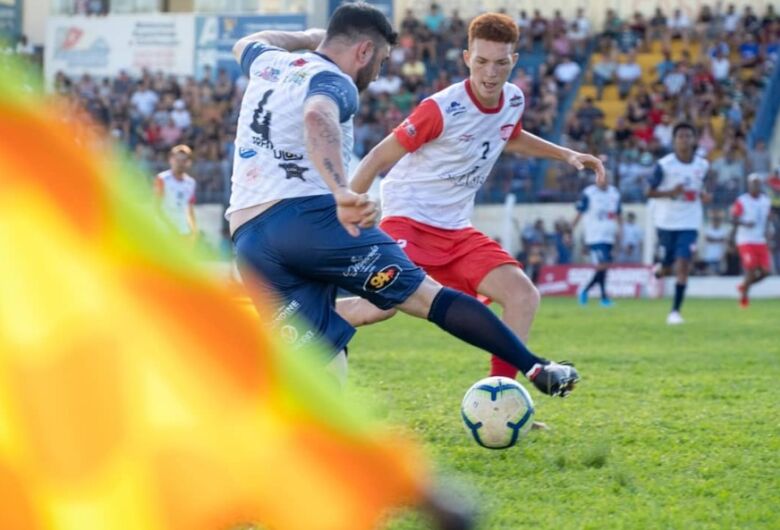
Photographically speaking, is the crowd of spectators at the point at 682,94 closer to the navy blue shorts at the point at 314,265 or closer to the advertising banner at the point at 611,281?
the advertising banner at the point at 611,281

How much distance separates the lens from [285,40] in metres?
6.56

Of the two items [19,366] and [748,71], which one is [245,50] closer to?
[19,366]

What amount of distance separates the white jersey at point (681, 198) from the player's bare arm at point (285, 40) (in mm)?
10983

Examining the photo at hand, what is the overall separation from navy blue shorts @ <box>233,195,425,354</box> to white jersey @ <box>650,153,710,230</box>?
11772mm

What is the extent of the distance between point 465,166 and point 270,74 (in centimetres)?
204

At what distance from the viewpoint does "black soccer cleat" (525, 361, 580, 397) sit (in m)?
5.84

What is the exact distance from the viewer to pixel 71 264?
3.51m

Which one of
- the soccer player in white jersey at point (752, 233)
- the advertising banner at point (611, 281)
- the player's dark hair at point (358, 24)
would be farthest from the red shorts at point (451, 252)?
the advertising banner at point (611, 281)

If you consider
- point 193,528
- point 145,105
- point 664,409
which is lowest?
point 145,105

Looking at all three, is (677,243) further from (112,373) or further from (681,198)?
(112,373)

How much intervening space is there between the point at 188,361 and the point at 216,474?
1.44ft

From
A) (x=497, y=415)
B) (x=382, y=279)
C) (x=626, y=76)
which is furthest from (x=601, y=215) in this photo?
(x=382, y=279)

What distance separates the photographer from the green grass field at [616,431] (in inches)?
199

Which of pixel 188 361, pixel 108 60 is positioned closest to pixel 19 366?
pixel 188 361
